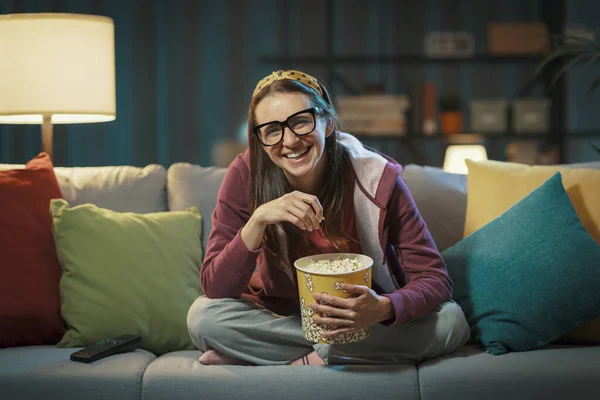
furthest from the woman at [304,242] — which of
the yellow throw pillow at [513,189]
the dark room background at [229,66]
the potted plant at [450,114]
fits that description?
the dark room background at [229,66]

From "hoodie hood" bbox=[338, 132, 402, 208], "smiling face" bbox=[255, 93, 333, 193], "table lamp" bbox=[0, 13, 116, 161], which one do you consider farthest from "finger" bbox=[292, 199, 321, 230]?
"table lamp" bbox=[0, 13, 116, 161]

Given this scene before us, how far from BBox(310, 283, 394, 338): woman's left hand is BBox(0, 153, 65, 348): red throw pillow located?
2.72 feet

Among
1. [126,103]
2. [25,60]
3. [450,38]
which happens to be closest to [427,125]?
[450,38]

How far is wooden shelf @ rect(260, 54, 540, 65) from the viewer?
14.6 feet

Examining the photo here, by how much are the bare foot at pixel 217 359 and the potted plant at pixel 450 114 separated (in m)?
3.09

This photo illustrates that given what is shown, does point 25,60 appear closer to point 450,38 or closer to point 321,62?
point 321,62

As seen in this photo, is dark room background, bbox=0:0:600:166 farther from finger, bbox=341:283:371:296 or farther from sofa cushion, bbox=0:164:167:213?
finger, bbox=341:283:371:296

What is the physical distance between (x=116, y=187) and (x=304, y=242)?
0.75 meters

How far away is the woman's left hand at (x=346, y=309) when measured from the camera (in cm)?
136

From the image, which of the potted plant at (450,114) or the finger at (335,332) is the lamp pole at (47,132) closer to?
the finger at (335,332)

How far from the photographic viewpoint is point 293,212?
143cm

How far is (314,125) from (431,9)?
3.54m

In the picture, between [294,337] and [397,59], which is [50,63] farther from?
[397,59]

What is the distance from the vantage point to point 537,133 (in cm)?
436
